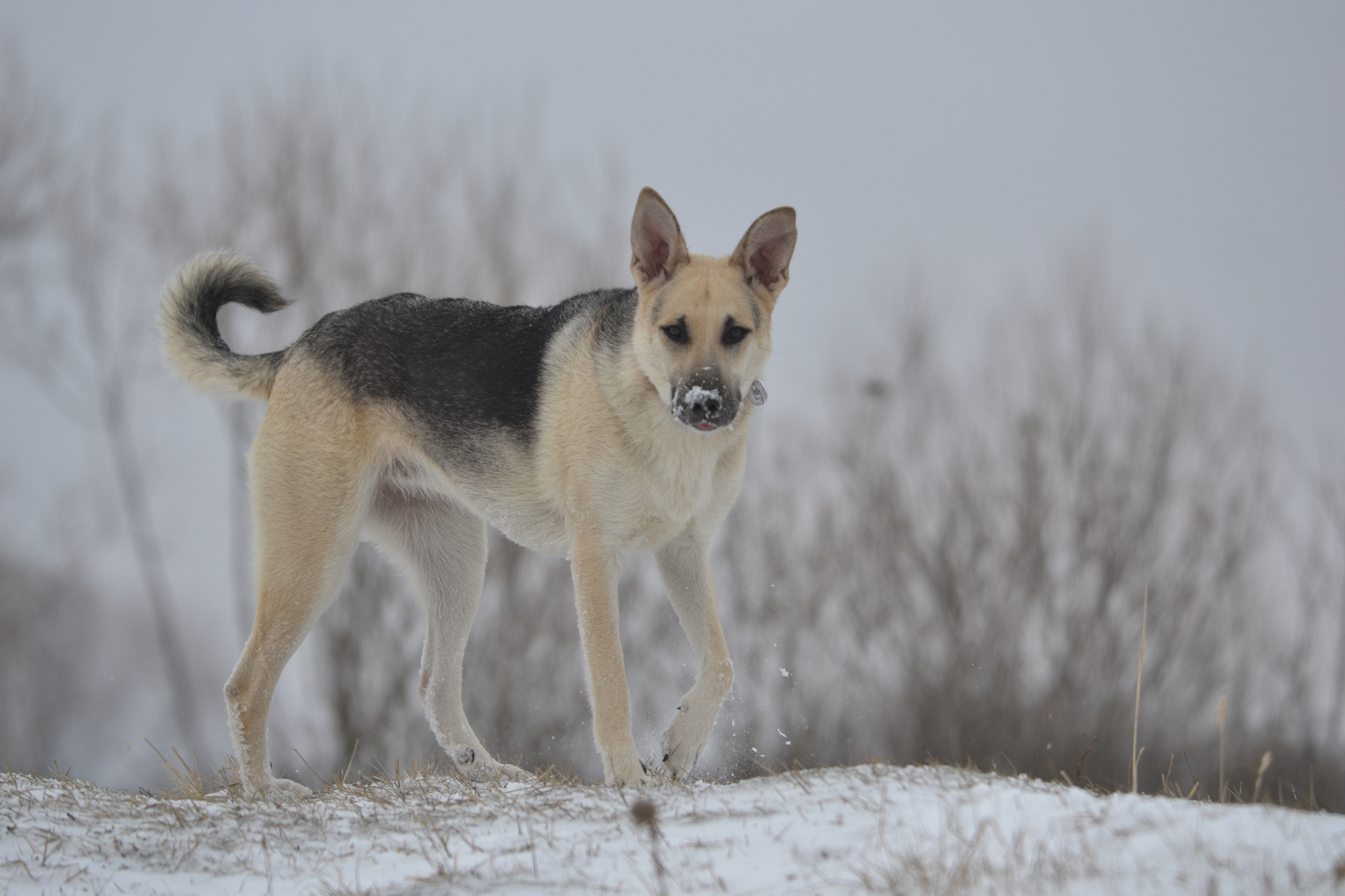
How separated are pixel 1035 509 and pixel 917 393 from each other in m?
3.35

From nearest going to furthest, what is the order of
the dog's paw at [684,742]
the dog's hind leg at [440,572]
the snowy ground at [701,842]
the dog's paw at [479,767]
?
A: the snowy ground at [701,842] → the dog's paw at [684,742] → the dog's paw at [479,767] → the dog's hind leg at [440,572]

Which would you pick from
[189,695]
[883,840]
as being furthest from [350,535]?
[189,695]

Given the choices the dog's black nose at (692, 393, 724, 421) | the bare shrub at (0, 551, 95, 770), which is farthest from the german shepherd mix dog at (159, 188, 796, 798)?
the bare shrub at (0, 551, 95, 770)

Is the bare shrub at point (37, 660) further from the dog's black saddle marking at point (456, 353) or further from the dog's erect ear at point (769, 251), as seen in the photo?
the dog's erect ear at point (769, 251)

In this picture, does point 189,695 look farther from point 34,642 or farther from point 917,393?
point 917,393

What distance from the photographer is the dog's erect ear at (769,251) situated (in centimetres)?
515

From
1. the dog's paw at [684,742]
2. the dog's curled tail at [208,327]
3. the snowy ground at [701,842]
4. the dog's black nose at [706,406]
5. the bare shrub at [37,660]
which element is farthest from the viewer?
the bare shrub at [37,660]

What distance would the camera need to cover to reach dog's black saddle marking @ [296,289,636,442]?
5469 mm

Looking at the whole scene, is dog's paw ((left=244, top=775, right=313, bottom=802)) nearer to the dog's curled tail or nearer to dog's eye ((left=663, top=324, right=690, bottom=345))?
the dog's curled tail

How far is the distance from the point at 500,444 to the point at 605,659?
1.30 m

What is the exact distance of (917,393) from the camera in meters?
21.1

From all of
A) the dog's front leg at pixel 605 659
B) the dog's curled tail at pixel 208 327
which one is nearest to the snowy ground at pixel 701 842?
the dog's front leg at pixel 605 659

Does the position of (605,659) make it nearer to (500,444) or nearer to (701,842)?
(500,444)

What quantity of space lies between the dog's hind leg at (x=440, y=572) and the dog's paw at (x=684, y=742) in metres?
1.37
